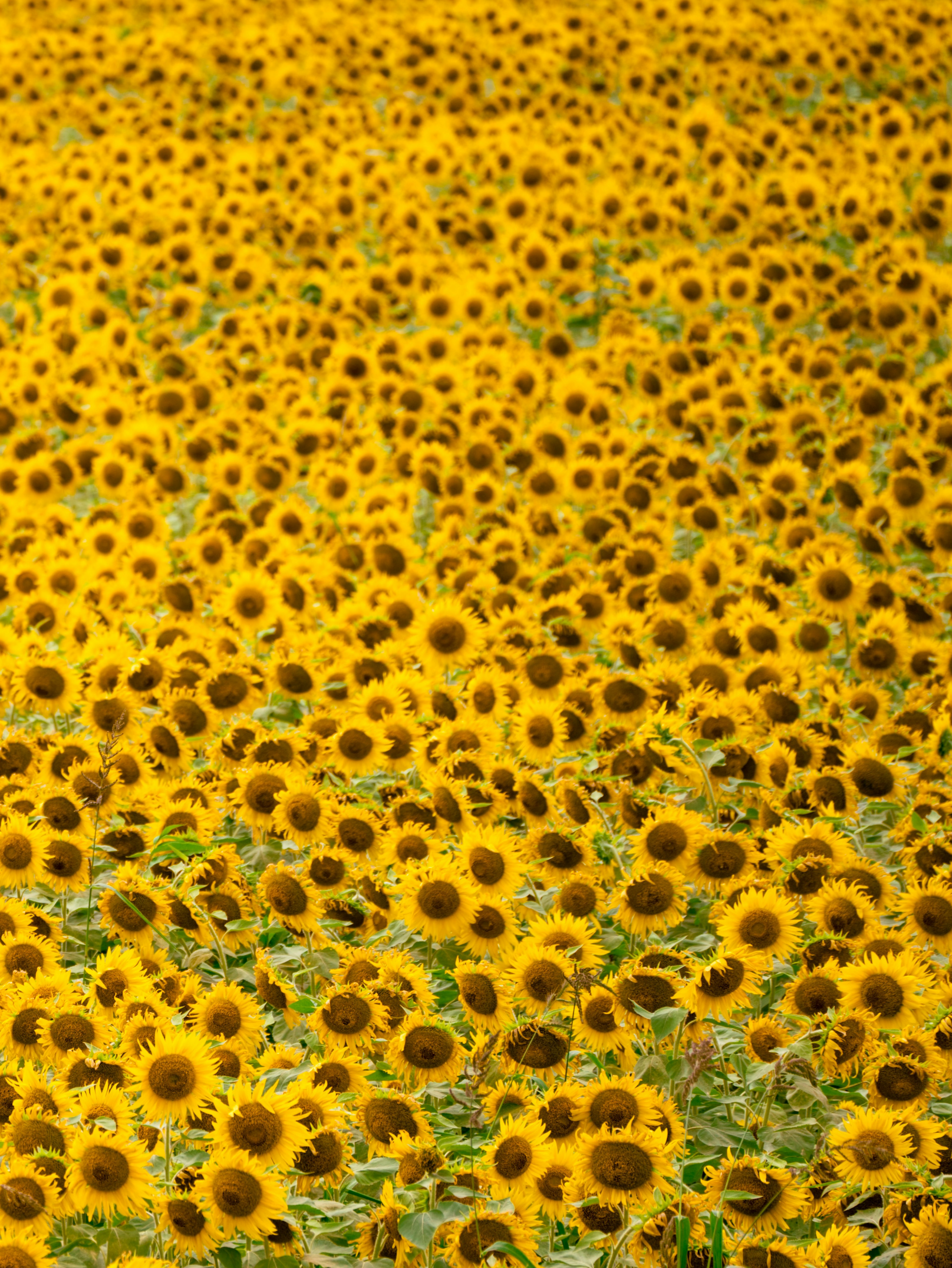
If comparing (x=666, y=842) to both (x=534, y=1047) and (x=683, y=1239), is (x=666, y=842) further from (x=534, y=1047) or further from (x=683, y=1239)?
(x=683, y=1239)

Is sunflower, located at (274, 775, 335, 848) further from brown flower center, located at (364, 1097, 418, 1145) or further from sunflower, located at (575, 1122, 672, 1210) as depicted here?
sunflower, located at (575, 1122, 672, 1210)

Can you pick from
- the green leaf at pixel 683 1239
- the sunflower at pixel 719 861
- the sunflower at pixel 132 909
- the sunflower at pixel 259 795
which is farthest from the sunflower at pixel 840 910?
the sunflower at pixel 132 909

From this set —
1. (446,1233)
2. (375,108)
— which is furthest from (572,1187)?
(375,108)

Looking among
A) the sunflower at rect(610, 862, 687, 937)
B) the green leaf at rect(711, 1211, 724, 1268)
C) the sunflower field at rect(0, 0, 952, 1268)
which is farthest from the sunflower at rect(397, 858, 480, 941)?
the green leaf at rect(711, 1211, 724, 1268)

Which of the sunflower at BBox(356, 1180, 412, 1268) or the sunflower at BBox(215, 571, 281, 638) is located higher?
the sunflower at BBox(215, 571, 281, 638)

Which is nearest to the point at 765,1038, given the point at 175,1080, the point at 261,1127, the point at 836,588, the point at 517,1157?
the point at 517,1157

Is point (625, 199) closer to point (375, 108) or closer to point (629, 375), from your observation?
point (629, 375)
